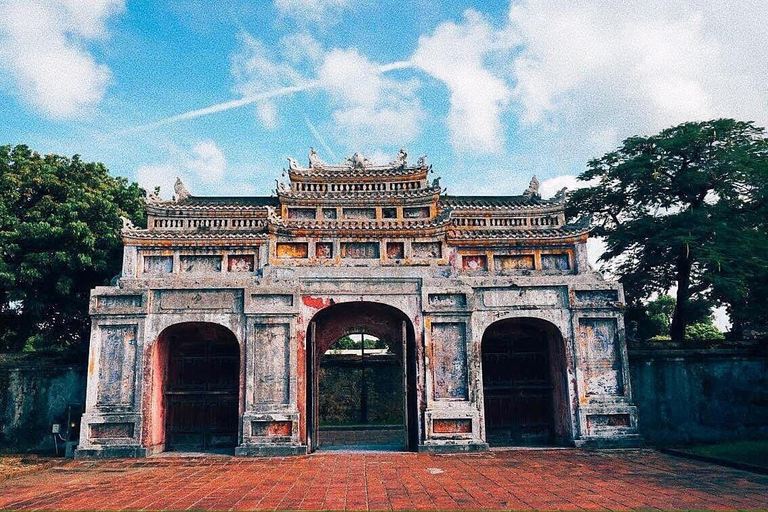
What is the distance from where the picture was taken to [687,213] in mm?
17672

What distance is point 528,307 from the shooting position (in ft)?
50.0

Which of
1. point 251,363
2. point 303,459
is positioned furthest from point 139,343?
point 303,459

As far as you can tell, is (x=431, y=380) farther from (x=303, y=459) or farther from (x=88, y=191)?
(x=88, y=191)

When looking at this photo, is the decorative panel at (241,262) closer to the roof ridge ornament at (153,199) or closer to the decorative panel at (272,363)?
the decorative panel at (272,363)

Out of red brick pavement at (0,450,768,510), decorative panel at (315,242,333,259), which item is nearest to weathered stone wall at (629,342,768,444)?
red brick pavement at (0,450,768,510)

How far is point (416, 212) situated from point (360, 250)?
7.19 feet

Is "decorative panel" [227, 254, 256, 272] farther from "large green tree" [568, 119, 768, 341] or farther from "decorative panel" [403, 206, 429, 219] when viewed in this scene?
"large green tree" [568, 119, 768, 341]

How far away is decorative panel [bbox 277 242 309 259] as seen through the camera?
15.9 m

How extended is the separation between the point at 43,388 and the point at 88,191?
253 inches

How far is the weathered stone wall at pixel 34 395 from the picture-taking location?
15.7 m

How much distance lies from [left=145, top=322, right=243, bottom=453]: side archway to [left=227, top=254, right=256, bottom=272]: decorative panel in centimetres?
173

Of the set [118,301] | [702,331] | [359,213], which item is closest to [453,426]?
[359,213]

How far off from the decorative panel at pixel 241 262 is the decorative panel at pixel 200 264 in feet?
1.12

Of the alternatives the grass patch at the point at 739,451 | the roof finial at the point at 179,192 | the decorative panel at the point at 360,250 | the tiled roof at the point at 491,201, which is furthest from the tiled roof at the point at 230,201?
the grass patch at the point at 739,451
